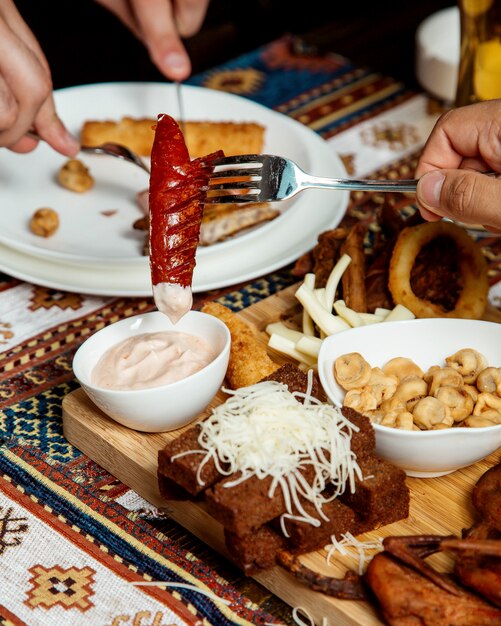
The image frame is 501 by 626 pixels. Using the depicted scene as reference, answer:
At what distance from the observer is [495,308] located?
2.42 metres

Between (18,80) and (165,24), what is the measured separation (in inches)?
33.0

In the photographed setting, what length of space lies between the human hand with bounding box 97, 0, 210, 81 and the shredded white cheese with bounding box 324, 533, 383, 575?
71.7 inches

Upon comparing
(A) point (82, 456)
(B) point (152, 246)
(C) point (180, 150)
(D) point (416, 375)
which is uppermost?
(C) point (180, 150)

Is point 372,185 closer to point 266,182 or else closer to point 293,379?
point 266,182

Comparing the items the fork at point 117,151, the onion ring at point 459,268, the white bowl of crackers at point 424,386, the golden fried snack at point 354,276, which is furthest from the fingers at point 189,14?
the white bowl of crackers at point 424,386

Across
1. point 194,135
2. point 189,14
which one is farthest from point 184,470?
point 189,14

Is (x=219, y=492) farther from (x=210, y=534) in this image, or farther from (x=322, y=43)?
(x=322, y=43)

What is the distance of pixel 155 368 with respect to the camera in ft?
6.28

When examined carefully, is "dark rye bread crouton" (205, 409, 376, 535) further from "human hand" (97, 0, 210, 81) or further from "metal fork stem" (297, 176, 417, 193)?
"human hand" (97, 0, 210, 81)

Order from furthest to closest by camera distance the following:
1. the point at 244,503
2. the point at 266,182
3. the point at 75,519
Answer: the point at 266,182 → the point at 75,519 → the point at 244,503

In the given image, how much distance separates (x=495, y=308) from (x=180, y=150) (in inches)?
41.0

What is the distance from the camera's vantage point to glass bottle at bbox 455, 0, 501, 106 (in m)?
2.80

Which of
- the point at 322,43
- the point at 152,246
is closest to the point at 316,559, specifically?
the point at 152,246

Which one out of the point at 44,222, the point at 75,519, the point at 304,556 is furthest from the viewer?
the point at 44,222
